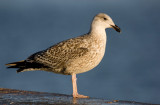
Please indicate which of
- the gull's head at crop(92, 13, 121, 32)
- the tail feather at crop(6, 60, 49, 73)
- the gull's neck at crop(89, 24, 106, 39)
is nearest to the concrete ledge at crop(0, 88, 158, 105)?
the tail feather at crop(6, 60, 49, 73)

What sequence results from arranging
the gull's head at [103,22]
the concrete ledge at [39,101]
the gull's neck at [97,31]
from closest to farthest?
the concrete ledge at [39,101] → the gull's neck at [97,31] → the gull's head at [103,22]

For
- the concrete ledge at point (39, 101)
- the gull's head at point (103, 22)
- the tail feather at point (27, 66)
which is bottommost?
the concrete ledge at point (39, 101)

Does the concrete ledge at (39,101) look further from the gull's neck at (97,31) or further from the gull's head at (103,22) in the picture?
the gull's head at (103,22)

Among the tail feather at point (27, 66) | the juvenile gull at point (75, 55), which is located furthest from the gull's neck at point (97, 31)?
the tail feather at point (27, 66)

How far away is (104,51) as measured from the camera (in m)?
11.9

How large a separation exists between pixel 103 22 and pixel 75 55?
173cm

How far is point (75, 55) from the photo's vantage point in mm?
11516

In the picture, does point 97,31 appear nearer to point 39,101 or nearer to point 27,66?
point 27,66

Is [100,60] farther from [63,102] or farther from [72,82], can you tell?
[63,102]

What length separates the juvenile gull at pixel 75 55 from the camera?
1136 cm

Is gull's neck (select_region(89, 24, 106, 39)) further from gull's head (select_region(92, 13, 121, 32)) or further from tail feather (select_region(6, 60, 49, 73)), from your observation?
tail feather (select_region(6, 60, 49, 73))

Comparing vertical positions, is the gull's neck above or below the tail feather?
above

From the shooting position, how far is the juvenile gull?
11359 mm

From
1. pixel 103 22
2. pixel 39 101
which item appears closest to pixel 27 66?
pixel 39 101
